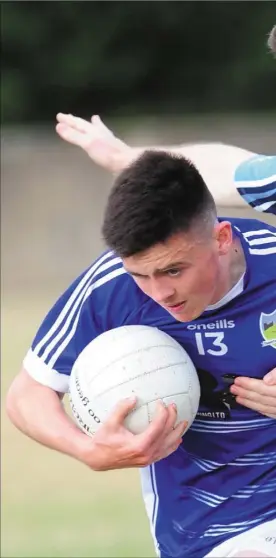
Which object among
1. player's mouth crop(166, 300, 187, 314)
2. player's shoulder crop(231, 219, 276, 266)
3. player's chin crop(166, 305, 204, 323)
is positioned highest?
player's shoulder crop(231, 219, 276, 266)

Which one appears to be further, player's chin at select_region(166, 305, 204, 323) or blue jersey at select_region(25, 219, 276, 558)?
blue jersey at select_region(25, 219, 276, 558)

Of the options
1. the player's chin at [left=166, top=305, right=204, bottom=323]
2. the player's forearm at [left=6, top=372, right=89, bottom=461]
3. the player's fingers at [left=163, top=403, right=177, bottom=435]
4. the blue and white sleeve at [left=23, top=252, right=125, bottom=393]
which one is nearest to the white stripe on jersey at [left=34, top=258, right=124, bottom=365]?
the blue and white sleeve at [left=23, top=252, right=125, bottom=393]

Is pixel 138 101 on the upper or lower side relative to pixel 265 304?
lower

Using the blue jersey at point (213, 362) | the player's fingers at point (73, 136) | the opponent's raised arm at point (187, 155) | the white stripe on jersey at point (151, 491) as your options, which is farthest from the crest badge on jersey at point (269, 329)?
the player's fingers at point (73, 136)

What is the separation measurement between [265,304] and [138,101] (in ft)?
61.5

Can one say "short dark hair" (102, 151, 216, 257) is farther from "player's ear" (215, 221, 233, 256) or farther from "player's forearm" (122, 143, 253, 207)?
"player's forearm" (122, 143, 253, 207)

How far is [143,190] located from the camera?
11.8 feet

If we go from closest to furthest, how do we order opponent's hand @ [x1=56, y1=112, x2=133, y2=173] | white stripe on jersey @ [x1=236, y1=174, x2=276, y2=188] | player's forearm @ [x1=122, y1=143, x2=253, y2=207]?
white stripe on jersey @ [x1=236, y1=174, x2=276, y2=188] < player's forearm @ [x1=122, y1=143, x2=253, y2=207] < opponent's hand @ [x1=56, y1=112, x2=133, y2=173]

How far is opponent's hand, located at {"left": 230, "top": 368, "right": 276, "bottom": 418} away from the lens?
149 inches

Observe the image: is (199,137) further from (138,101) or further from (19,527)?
(19,527)

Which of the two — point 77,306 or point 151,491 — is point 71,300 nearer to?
point 77,306

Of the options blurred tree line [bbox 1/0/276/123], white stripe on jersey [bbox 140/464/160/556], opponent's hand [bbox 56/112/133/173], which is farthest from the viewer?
blurred tree line [bbox 1/0/276/123]

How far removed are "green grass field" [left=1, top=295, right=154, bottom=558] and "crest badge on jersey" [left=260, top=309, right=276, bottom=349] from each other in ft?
8.48

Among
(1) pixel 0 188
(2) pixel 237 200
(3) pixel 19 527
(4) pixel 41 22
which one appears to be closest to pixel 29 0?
(4) pixel 41 22
